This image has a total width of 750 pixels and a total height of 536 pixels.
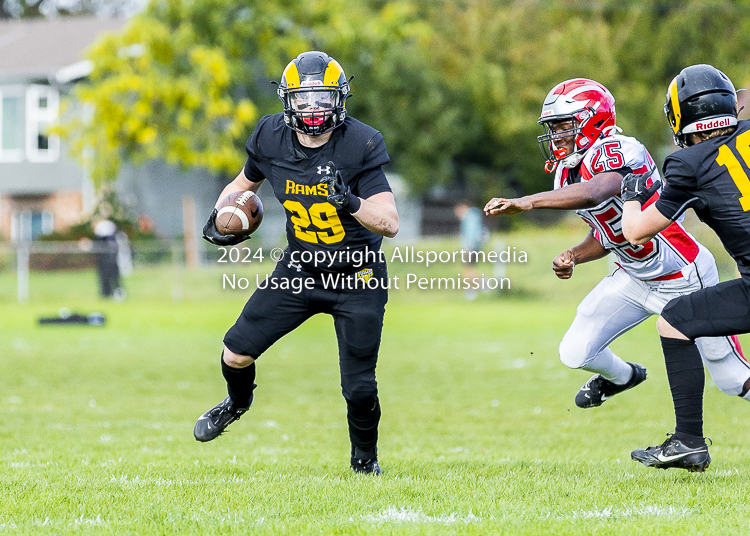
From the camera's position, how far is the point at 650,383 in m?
8.87

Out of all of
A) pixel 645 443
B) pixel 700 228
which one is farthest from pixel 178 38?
pixel 645 443

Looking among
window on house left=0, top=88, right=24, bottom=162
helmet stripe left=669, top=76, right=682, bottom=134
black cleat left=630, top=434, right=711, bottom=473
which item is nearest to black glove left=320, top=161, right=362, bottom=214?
helmet stripe left=669, top=76, right=682, bottom=134

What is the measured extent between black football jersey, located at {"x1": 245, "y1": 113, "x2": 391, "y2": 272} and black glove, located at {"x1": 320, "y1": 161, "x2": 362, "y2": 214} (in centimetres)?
24

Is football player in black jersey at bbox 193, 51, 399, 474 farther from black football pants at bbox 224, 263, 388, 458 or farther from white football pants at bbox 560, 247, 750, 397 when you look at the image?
white football pants at bbox 560, 247, 750, 397

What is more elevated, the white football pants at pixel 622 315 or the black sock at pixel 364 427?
the white football pants at pixel 622 315

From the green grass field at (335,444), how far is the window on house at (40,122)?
1253 cm

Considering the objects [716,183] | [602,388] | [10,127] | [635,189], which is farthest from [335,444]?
[10,127]

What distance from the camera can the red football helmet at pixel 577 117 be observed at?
4.85 meters

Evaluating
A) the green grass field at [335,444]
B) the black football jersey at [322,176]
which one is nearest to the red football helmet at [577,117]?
the black football jersey at [322,176]

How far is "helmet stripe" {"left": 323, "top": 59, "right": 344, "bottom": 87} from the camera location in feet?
15.3

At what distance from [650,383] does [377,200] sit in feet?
17.1

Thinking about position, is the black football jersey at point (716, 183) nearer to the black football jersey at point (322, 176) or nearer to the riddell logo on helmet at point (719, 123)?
the riddell logo on helmet at point (719, 123)

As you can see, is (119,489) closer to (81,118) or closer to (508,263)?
(508,263)

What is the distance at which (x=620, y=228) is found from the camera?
193 inches
